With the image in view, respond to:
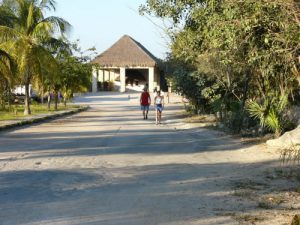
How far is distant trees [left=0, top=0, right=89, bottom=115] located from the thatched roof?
34.4 metres

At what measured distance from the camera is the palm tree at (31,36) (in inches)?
1178

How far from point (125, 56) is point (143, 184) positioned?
62.7 m

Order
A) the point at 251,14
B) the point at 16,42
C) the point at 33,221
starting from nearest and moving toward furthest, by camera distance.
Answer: the point at 33,221
the point at 251,14
the point at 16,42

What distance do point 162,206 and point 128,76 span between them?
68562 mm

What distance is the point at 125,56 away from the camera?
71812mm

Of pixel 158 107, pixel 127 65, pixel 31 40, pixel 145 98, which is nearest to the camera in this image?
pixel 158 107

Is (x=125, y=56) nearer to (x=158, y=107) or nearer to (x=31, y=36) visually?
(x=31, y=36)

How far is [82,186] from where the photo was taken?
31.2ft

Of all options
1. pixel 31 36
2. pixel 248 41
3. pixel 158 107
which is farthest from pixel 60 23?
pixel 248 41

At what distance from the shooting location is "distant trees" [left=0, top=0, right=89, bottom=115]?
29.8 metres

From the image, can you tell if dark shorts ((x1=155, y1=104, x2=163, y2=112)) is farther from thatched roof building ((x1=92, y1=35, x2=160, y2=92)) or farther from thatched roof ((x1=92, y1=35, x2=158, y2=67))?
thatched roof ((x1=92, y1=35, x2=158, y2=67))

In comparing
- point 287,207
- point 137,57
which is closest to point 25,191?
point 287,207

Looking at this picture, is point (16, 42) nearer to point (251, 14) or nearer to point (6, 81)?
point (6, 81)

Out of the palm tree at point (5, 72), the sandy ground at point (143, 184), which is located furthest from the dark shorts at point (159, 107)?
the sandy ground at point (143, 184)
